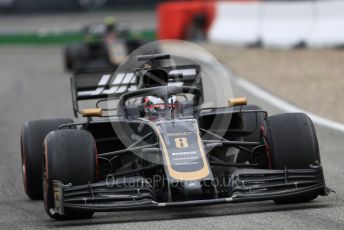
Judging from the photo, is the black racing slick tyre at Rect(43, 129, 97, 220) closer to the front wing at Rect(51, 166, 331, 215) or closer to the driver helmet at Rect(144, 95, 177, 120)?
the front wing at Rect(51, 166, 331, 215)

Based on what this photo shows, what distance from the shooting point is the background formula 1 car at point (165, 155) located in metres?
7.90

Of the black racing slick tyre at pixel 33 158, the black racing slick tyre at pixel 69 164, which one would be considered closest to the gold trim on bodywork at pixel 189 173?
the black racing slick tyre at pixel 69 164

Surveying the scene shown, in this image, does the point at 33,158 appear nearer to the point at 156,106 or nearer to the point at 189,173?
the point at 156,106

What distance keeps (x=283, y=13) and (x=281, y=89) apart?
6234mm

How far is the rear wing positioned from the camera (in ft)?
32.9

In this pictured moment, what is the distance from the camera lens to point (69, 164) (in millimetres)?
8031

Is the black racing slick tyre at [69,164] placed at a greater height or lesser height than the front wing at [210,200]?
greater

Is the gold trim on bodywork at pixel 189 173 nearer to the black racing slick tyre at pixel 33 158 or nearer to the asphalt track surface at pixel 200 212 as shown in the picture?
the asphalt track surface at pixel 200 212

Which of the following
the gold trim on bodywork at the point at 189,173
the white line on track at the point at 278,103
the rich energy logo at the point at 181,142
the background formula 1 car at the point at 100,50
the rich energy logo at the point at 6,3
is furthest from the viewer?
the rich energy logo at the point at 6,3

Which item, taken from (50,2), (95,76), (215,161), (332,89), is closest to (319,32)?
(332,89)

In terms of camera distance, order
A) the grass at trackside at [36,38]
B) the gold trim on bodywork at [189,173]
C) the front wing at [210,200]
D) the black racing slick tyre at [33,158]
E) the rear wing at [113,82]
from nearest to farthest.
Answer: the front wing at [210,200] → the gold trim on bodywork at [189,173] → the black racing slick tyre at [33,158] → the rear wing at [113,82] → the grass at trackside at [36,38]

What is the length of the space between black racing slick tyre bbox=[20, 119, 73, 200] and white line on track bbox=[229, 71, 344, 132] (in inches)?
199

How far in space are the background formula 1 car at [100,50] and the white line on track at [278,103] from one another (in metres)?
5.44

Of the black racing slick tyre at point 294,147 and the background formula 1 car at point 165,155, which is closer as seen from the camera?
the background formula 1 car at point 165,155
